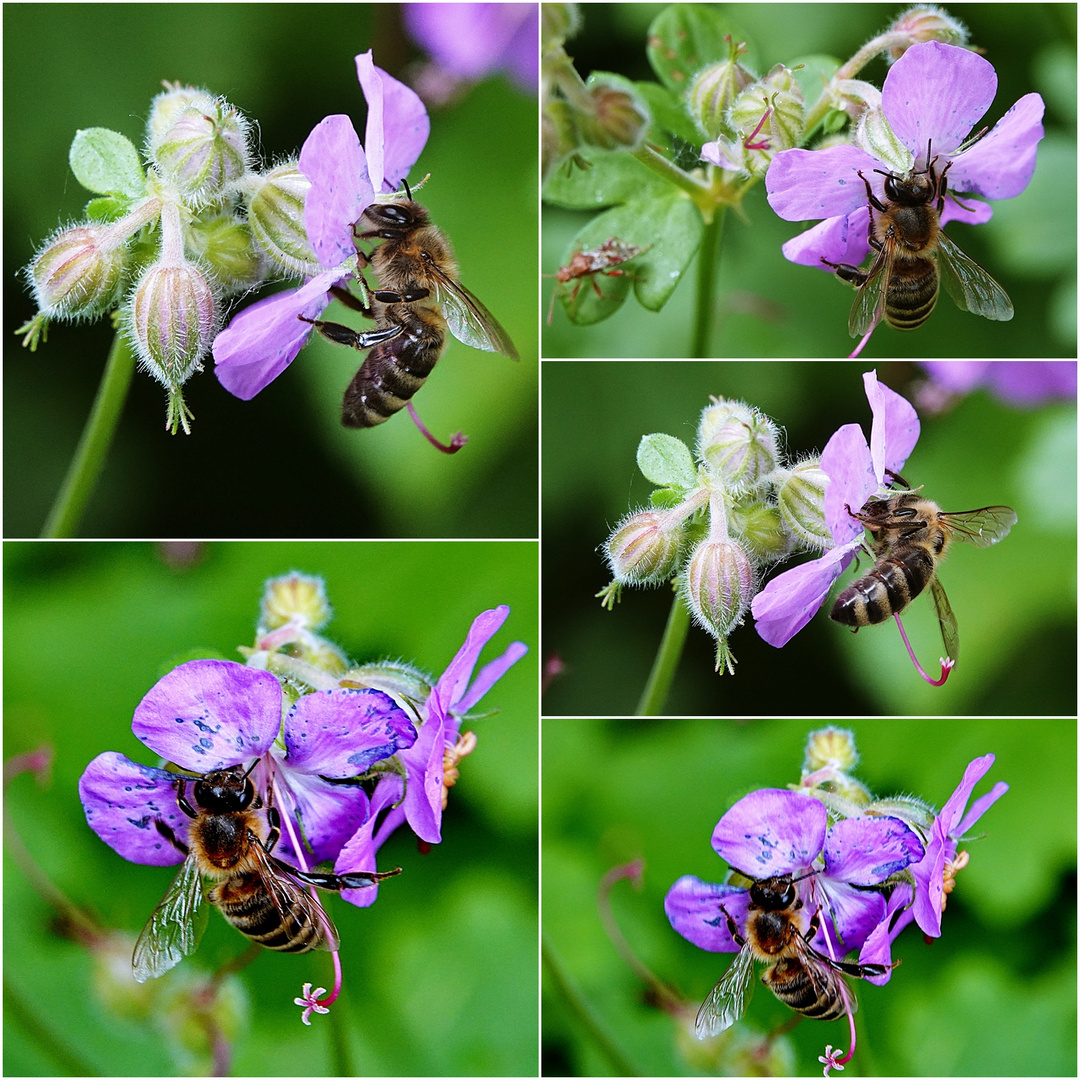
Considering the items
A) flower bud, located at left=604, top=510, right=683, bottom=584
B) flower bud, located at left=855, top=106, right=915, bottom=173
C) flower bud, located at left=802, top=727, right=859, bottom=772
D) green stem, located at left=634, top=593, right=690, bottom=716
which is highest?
flower bud, located at left=855, top=106, right=915, bottom=173

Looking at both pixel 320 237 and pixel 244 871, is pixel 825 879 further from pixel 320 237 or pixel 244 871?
pixel 320 237

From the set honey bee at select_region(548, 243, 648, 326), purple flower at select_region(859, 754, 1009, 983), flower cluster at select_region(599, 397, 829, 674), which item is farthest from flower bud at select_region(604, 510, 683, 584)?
purple flower at select_region(859, 754, 1009, 983)

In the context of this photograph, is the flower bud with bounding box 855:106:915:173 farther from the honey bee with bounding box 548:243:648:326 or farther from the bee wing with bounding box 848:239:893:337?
the honey bee with bounding box 548:243:648:326

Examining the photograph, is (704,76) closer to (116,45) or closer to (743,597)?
(743,597)

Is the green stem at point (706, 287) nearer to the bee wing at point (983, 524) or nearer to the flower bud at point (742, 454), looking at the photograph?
the flower bud at point (742, 454)

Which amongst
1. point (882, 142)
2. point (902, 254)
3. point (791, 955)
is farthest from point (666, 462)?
point (791, 955)

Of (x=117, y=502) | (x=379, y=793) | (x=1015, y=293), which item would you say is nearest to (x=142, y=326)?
(x=117, y=502)
